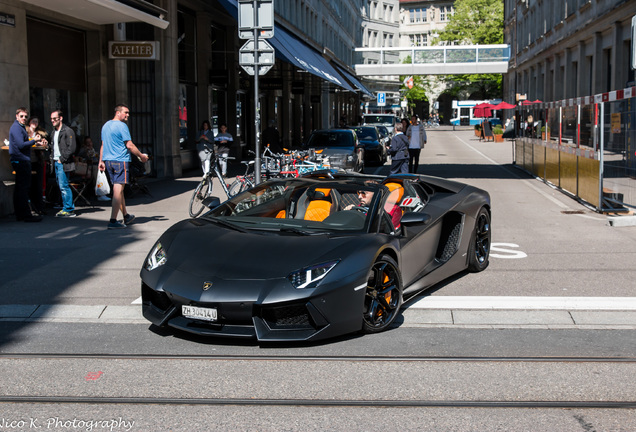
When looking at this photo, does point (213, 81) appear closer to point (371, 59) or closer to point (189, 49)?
point (189, 49)

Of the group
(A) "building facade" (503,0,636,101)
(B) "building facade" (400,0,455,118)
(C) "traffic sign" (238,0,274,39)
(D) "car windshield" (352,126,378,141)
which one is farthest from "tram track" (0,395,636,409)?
(B) "building facade" (400,0,455,118)

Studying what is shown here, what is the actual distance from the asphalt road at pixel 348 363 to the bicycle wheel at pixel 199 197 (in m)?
4.50

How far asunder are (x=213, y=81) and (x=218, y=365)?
2258 centimetres

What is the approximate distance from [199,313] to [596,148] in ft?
35.7

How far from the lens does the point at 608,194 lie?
14.3m

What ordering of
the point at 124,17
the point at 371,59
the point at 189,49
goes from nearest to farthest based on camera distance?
the point at 124,17, the point at 189,49, the point at 371,59

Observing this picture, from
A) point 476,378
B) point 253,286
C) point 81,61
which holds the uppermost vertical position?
point 81,61

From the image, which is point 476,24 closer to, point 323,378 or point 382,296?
point 382,296

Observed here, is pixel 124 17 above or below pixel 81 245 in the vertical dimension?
above

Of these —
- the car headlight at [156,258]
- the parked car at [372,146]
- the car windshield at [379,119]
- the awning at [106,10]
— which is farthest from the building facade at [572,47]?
the car headlight at [156,258]

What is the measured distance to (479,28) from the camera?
281 ft

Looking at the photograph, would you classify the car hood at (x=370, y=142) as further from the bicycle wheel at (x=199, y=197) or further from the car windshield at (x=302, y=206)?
the car windshield at (x=302, y=206)

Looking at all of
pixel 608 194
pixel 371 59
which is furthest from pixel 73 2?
pixel 371 59

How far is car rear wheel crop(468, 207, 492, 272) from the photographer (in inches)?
336
